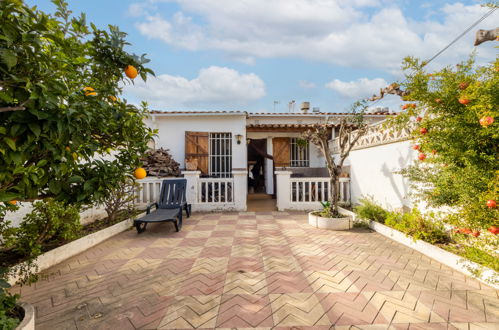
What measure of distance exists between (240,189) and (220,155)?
3006mm

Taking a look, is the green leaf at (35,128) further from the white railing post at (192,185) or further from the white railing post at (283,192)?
the white railing post at (283,192)

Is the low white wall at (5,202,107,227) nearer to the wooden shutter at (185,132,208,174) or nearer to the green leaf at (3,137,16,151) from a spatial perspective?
the wooden shutter at (185,132,208,174)

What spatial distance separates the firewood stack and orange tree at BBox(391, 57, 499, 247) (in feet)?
23.5

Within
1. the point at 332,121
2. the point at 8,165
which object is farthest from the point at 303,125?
the point at 8,165

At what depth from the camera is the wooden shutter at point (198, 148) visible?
900 cm

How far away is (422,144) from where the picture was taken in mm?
3195

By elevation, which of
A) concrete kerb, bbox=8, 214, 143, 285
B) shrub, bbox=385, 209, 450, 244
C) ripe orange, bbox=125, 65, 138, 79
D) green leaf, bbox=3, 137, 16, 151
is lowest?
concrete kerb, bbox=8, 214, 143, 285

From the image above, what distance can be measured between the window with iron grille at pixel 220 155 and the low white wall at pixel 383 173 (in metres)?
4.73

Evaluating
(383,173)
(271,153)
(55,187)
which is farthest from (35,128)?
(271,153)

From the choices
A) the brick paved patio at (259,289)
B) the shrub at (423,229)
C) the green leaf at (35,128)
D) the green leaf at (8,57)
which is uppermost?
the green leaf at (8,57)

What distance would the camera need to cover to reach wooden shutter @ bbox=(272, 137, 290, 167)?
32.2 ft

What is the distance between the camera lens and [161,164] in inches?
321

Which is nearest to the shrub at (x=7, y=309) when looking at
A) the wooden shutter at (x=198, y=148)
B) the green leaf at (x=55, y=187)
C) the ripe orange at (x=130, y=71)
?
the green leaf at (x=55, y=187)

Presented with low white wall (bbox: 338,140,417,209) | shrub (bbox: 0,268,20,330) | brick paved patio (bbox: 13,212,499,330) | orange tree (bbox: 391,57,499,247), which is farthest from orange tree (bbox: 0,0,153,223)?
low white wall (bbox: 338,140,417,209)
